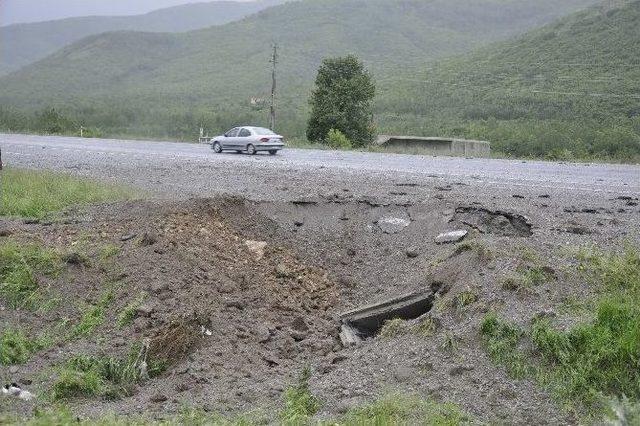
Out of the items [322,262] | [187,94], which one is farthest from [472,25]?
[322,262]

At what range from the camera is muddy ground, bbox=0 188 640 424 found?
20.9 ft

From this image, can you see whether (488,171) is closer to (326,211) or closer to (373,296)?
(326,211)

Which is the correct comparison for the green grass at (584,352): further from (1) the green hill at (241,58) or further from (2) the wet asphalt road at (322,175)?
(1) the green hill at (241,58)

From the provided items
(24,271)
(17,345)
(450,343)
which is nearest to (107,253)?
(24,271)

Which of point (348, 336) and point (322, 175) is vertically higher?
point (322, 175)

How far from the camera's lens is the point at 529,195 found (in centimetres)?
1274

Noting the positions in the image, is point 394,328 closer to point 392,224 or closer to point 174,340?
point 174,340

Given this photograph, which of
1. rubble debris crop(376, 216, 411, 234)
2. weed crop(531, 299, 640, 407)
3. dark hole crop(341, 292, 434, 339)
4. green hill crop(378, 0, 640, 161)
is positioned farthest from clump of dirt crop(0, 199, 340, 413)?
green hill crop(378, 0, 640, 161)

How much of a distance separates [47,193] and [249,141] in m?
14.3

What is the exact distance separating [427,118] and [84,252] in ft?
173

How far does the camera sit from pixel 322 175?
16453 mm

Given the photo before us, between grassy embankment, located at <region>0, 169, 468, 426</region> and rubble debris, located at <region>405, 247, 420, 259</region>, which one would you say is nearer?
grassy embankment, located at <region>0, 169, 468, 426</region>

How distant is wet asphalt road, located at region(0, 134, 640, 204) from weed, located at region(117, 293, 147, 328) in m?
4.33

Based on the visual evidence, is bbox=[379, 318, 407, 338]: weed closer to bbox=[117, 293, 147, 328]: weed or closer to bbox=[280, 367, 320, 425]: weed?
bbox=[280, 367, 320, 425]: weed
